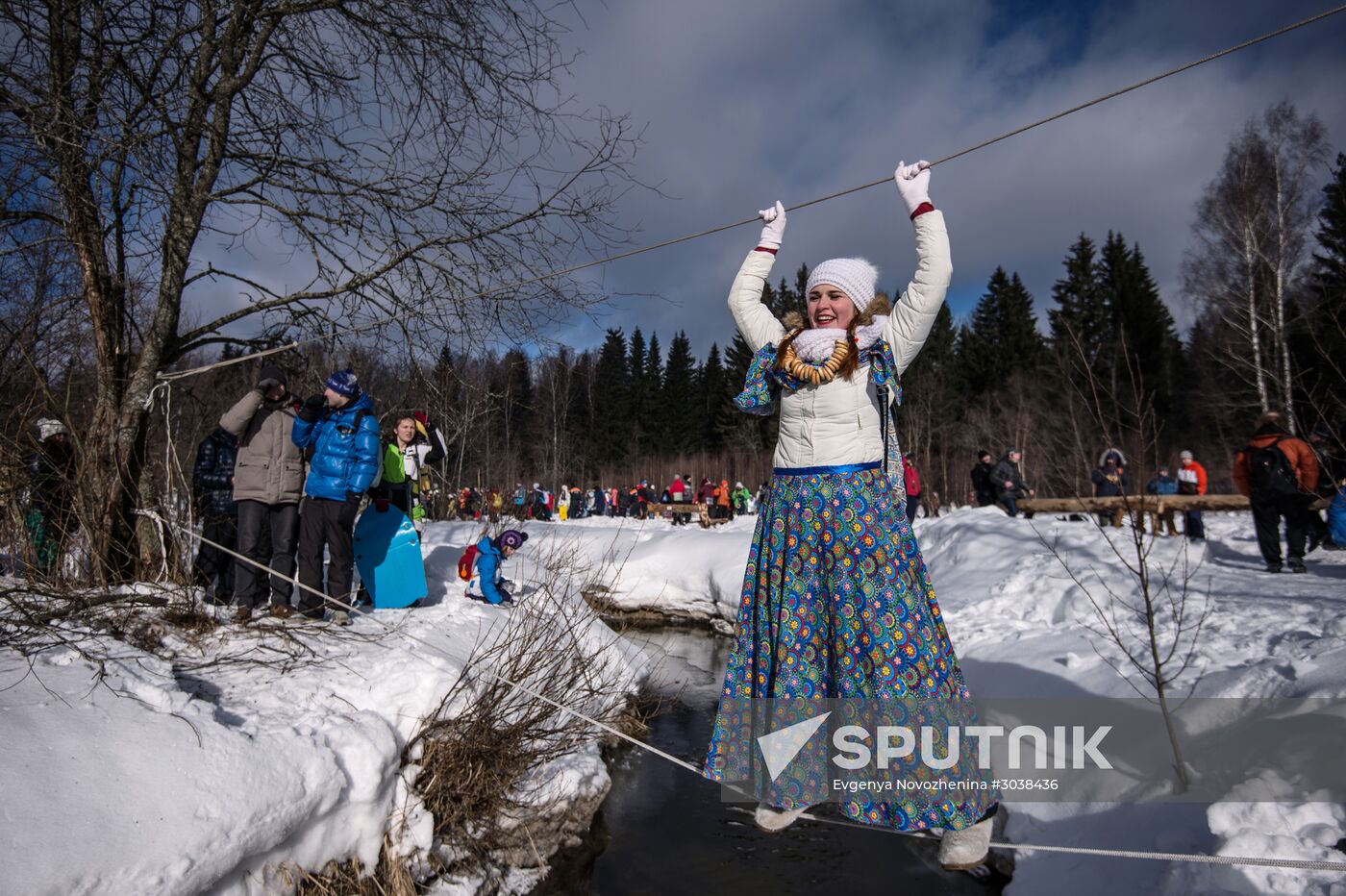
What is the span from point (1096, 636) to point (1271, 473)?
407 cm

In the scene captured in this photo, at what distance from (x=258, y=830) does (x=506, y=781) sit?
1.57 metres

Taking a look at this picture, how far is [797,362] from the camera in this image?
2.51 m

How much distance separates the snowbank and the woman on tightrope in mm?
1600

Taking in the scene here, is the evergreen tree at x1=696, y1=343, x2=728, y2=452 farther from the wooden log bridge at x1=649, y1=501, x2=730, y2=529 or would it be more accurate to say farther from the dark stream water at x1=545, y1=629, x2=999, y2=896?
the dark stream water at x1=545, y1=629, x2=999, y2=896

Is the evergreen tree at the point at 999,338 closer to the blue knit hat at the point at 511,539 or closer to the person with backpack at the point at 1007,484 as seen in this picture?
the person with backpack at the point at 1007,484

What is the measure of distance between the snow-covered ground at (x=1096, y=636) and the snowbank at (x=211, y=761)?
1784mm

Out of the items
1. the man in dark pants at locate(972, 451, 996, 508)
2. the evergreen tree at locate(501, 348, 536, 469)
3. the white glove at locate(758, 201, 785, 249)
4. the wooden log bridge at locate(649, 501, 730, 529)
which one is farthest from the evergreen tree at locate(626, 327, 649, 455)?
the white glove at locate(758, 201, 785, 249)

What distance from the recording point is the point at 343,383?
16.3ft

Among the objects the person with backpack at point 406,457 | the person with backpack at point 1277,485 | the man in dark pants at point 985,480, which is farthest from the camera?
the man in dark pants at point 985,480

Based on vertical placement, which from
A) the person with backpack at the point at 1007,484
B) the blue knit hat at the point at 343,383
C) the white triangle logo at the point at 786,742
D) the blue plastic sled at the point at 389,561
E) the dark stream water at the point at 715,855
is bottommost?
the dark stream water at the point at 715,855

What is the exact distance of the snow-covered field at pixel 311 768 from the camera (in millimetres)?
2182

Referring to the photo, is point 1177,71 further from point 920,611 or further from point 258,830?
point 258,830

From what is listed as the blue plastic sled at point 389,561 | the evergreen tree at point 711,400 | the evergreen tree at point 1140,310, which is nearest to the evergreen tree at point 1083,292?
the evergreen tree at point 1140,310

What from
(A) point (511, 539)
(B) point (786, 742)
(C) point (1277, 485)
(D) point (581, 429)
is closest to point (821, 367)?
(B) point (786, 742)
